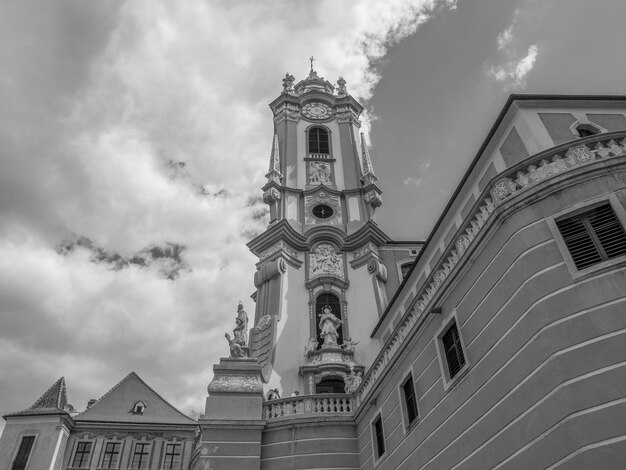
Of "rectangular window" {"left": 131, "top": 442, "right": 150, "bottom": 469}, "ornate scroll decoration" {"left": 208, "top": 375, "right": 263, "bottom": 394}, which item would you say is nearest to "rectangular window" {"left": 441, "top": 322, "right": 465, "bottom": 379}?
"ornate scroll decoration" {"left": 208, "top": 375, "right": 263, "bottom": 394}

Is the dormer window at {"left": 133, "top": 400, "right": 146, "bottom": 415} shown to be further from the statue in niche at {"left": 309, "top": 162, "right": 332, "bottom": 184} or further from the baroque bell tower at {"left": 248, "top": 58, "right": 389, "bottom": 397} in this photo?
the statue in niche at {"left": 309, "top": 162, "right": 332, "bottom": 184}

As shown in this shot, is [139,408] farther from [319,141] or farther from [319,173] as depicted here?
[319,141]

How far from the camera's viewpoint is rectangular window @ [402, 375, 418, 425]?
47.1 ft

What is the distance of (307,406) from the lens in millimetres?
19953

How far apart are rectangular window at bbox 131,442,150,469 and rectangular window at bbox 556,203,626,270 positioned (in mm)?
33751

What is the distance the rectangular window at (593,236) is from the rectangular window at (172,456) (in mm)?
32942

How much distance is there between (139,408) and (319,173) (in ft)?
70.2

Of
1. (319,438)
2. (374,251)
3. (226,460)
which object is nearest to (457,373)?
(319,438)

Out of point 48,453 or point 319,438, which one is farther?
point 48,453

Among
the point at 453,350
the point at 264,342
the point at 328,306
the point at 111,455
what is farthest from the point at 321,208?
the point at 111,455

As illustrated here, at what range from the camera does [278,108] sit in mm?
40062

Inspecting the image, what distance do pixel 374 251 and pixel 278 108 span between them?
15.5 m

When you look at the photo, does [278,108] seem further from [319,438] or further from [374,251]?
[319,438]

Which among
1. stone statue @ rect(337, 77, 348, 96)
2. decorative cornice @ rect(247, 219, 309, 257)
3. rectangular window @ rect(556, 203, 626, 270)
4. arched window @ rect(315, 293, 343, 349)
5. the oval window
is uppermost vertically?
stone statue @ rect(337, 77, 348, 96)
